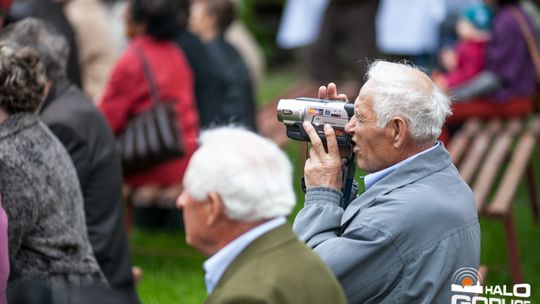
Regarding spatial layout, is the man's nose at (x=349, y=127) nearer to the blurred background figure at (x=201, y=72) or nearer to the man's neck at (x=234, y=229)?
the man's neck at (x=234, y=229)

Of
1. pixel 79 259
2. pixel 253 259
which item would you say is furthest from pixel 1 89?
pixel 253 259

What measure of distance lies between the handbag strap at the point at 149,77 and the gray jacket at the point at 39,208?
264 cm

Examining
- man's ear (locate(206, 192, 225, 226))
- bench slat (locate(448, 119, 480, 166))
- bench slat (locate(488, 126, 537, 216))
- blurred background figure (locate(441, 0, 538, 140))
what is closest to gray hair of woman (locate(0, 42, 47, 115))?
man's ear (locate(206, 192, 225, 226))

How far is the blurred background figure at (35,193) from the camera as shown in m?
3.80

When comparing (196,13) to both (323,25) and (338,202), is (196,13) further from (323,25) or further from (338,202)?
(338,202)

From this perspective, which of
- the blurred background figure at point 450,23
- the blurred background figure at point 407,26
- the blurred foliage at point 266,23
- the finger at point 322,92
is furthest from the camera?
the blurred foliage at point 266,23

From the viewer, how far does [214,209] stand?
2832 mm

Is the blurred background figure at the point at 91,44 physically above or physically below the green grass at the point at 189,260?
above

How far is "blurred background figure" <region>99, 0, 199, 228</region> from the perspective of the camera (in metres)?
6.70

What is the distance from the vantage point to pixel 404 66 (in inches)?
142

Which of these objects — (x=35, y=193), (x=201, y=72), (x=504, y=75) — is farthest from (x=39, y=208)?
(x=504, y=75)

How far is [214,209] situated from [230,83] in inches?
200

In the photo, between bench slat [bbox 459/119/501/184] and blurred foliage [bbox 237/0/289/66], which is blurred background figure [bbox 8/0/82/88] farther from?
blurred foliage [bbox 237/0/289/66]

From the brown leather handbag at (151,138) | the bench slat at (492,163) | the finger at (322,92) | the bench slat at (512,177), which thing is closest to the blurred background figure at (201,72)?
the brown leather handbag at (151,138)
